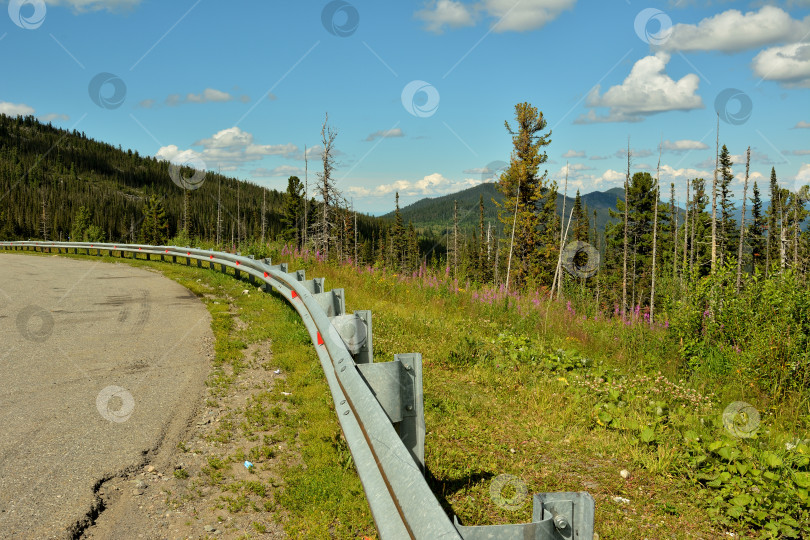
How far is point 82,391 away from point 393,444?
453cm

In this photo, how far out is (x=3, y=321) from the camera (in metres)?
8.48

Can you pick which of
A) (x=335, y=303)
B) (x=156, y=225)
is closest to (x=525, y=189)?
(x=335, y=303)

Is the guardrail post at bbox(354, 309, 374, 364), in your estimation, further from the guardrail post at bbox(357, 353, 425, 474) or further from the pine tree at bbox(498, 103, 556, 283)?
the pine tree at bbox(498, 103, 556, 283)

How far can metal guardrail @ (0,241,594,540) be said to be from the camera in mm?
1655

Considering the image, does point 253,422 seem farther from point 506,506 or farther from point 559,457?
point 559,457

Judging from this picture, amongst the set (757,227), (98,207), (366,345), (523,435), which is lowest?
(523,435)

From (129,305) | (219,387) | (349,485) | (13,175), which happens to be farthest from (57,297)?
(13,175)

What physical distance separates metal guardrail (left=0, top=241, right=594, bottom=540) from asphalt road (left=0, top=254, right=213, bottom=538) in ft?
5.67

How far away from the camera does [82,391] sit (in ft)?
17.5

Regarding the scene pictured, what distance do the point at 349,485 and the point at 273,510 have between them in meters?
0.54

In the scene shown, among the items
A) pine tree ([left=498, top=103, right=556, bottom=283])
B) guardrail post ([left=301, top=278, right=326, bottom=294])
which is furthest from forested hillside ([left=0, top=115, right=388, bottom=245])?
guardrail post ([left=301, top=278, right=326, bottom=294])

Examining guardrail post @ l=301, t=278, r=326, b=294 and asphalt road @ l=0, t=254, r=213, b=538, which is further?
guardrail post @ l=301, t=278, r=326, b=294

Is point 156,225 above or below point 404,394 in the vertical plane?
above

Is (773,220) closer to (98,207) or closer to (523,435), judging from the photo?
(523,435)
